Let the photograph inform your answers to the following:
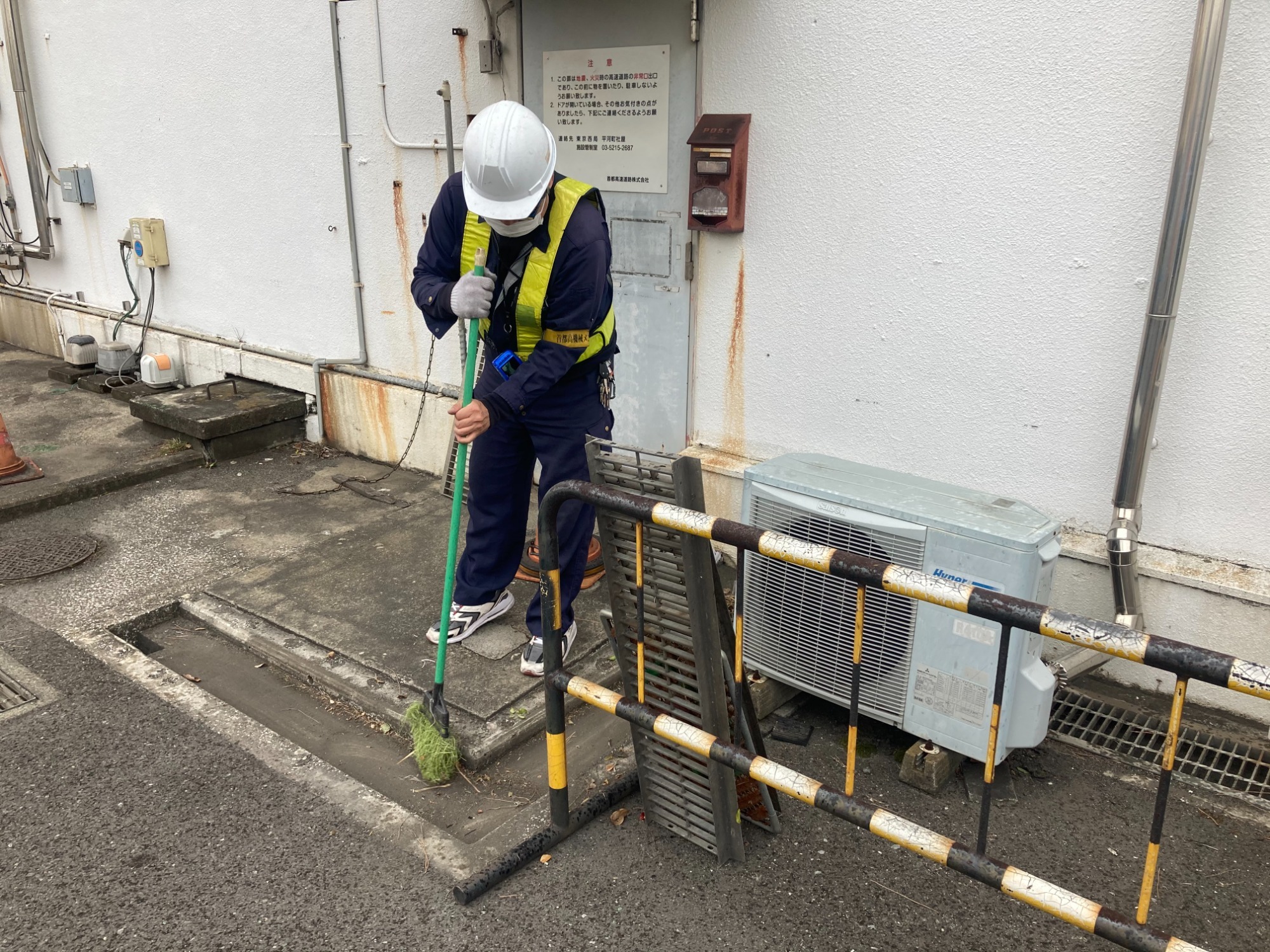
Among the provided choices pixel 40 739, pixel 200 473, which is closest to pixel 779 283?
pixel 40 739

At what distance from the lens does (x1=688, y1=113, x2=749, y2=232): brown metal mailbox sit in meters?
4.02

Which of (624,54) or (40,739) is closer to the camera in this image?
(40,739)

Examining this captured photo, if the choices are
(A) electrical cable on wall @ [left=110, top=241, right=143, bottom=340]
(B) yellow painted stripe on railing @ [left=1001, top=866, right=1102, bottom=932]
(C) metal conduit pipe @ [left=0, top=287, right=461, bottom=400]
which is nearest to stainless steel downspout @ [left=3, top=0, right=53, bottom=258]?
(C) metal conduit pipe @ [left=0, top=287, right=461, bottom=400]

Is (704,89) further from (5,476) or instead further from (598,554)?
(5,476)

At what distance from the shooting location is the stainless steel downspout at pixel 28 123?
25.9 ft

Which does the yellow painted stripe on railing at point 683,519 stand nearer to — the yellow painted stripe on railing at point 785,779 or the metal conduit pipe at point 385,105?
the yellow painted stripe on railing at point 785,779

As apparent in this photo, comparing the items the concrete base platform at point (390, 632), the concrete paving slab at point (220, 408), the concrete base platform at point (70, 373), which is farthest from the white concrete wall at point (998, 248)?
the concrete base platform at point (70, 373)

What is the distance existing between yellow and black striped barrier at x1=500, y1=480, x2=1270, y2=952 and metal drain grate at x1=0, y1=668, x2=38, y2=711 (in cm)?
228

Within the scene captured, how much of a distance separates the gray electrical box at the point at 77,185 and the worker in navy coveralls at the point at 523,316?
6092 millimetres

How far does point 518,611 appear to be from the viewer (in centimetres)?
421

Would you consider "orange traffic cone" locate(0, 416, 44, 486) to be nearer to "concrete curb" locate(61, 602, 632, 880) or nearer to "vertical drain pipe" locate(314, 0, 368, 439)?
"vertical drain pipe" locate(314, 0, 368, 439)

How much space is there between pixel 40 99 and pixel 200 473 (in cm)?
463

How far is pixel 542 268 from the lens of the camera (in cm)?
331

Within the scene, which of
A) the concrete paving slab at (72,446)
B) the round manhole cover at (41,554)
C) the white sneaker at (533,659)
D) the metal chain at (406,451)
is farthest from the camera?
the metal chain at (406,451)
